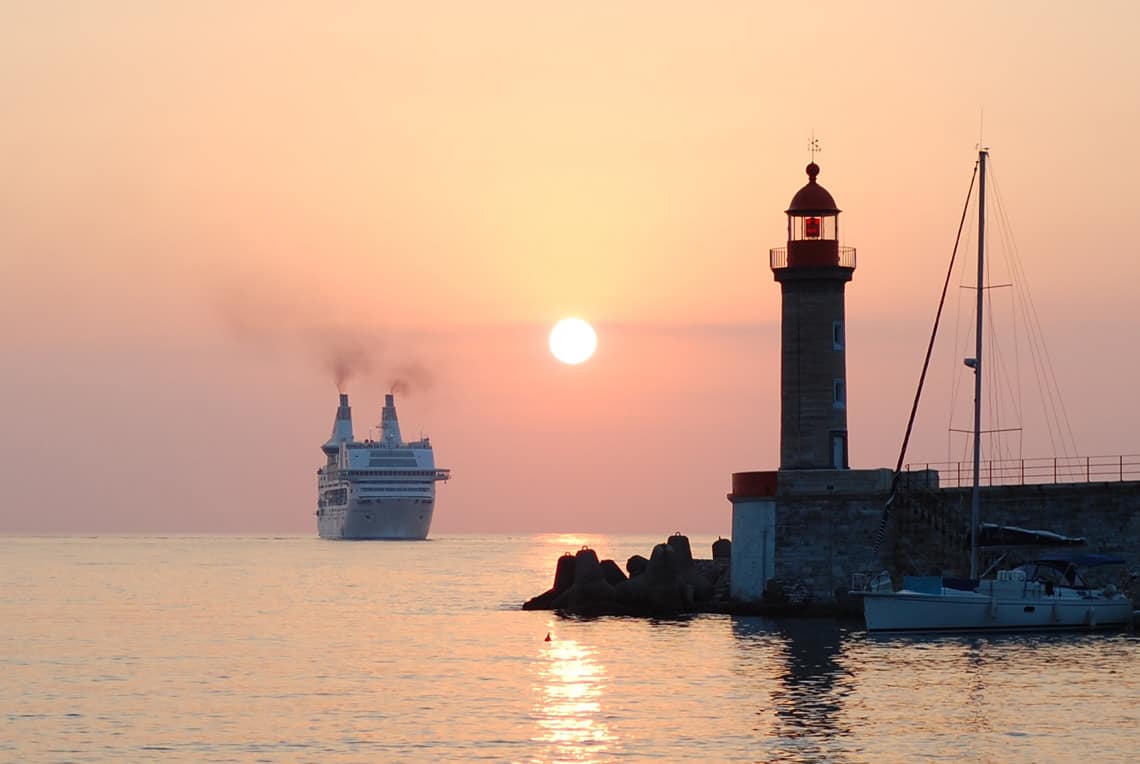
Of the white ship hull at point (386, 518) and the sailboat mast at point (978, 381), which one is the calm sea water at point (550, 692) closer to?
the sailboat mast at point (978, 381)

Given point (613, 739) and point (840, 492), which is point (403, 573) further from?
point (613, 739)

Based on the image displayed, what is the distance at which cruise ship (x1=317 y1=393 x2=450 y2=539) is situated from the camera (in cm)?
17562

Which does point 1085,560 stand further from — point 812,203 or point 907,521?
point 812,203

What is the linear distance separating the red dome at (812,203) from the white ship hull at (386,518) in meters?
126

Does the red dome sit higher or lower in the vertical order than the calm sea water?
higher

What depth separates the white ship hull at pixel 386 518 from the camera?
17838 centimetres

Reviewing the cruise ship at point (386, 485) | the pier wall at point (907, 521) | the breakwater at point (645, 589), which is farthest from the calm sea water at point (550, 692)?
the cruise ship at point (386, 485)

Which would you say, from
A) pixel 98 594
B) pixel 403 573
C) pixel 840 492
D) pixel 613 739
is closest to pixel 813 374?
pixel 840 492

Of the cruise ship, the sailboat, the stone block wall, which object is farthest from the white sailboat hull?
the cruise ship

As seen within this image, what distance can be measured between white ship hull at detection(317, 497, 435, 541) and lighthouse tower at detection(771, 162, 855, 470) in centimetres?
12746

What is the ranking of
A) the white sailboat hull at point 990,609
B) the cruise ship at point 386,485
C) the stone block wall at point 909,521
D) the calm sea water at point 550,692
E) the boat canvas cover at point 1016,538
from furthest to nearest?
the cruise ship at point 386,485, the stone block wall at point 909,521, the boat canvas cover at point 1016,538, the white sailboat hull at point 990,609, the calm sea water at point 550,692

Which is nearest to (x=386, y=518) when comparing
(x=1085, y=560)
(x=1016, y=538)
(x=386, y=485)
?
(x=386, y=485)

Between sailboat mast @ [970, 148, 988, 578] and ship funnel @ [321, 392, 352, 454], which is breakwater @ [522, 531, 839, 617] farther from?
ship funnel @ [321, 392, 352, 454]

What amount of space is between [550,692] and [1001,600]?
43.3ft
